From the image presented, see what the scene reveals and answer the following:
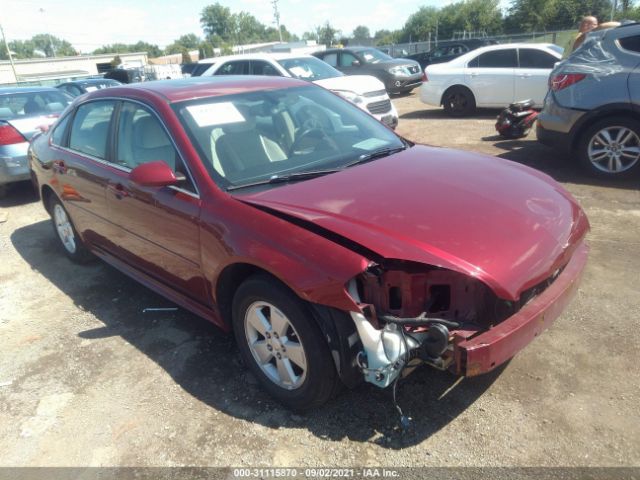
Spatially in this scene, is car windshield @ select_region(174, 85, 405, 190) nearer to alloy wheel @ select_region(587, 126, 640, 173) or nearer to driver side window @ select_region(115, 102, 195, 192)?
driver side window @ select_region(115, 102, 195, 192)

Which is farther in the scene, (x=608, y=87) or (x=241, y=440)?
(x=608, y=87)

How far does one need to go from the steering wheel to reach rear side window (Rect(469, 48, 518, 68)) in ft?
28.3

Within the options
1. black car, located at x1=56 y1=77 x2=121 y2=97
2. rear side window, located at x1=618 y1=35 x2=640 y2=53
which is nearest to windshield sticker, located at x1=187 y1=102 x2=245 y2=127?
rear side window, located at x1=618 y1=35 x2=640 y2=53

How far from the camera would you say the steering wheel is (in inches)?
131

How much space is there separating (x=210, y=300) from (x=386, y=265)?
4.26ft

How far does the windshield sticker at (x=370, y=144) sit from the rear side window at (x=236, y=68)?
781 cm

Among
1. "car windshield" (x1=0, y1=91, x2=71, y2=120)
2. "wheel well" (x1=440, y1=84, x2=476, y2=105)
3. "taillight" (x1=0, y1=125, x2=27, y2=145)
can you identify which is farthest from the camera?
"wheel well" (x1=440, y1=84, x2=476, y2=105)

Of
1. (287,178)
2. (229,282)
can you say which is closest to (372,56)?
(287,178)

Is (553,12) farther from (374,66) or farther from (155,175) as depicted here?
(155,175)

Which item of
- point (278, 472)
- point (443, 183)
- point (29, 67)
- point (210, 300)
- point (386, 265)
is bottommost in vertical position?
point (278, 472)

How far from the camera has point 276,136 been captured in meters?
3.33

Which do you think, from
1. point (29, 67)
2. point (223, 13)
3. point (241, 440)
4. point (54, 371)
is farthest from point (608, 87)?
point (223, 13)

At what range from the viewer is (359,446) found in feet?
8.11

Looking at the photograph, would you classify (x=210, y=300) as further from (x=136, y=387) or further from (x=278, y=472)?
(x=278, y=472)
